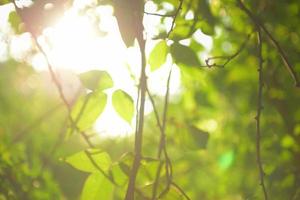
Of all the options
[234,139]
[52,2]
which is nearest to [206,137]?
[52,2]

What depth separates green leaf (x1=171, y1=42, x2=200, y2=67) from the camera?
3.93 feet

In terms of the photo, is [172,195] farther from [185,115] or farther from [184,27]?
[185,115]

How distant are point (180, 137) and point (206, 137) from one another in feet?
0.37

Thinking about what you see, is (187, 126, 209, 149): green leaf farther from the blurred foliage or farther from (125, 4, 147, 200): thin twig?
(125, 4, 147, 200): thin twig

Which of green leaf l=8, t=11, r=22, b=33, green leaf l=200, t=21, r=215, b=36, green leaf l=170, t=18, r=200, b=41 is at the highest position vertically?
green leaf l=8, t=11, r=22, b=33

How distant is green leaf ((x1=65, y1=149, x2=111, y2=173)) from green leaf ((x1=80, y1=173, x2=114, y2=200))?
22mm

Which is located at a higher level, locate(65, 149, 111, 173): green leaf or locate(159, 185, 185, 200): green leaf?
locate(65, 149, 111, 173): green leaf

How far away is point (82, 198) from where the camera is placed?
109cm

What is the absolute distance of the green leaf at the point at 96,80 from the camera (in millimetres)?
1172

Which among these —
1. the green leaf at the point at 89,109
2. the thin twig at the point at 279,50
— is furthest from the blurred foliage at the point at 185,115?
the thin twig at the point at 279,50

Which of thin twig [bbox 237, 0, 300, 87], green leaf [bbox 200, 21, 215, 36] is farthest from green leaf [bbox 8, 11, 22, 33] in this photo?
thin twig [bbox 237, 0, 300, 87]

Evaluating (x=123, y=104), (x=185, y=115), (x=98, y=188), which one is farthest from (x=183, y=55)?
(x=185, y=115)

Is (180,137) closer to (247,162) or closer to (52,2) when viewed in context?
(52,2)

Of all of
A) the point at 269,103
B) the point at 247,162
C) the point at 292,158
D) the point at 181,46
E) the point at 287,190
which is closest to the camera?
the point at 181,46
